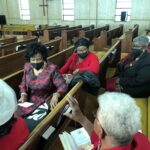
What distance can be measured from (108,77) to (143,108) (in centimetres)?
139

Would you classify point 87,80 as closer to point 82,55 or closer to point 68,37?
point 82,55

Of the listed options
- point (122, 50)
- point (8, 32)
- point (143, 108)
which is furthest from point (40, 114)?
point (8, 32)

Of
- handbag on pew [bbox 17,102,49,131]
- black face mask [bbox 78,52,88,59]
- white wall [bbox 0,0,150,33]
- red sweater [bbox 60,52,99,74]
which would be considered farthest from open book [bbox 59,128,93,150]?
white wall [bbox 0,0,150,33]

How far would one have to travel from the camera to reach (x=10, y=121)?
1.15m

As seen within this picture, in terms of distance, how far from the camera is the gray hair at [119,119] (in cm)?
104

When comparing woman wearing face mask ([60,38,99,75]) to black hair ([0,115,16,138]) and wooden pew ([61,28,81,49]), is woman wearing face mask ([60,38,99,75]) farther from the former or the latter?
wooden pew ([61,28,81,49])

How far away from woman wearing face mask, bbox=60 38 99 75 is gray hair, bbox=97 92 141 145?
5.85ft

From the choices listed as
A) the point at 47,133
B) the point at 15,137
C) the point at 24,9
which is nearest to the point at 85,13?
the point at 24,9

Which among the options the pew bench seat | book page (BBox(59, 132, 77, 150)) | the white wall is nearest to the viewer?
book page (BBox(59, 132, 77, 150))

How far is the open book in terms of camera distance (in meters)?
1.50

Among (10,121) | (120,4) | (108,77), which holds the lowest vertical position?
(108,77)

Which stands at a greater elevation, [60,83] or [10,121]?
[10,121]

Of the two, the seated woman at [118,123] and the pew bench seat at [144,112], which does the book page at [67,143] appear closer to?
the seated woman at [118,123]

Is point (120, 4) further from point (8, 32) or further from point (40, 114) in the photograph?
point (40, 114)
